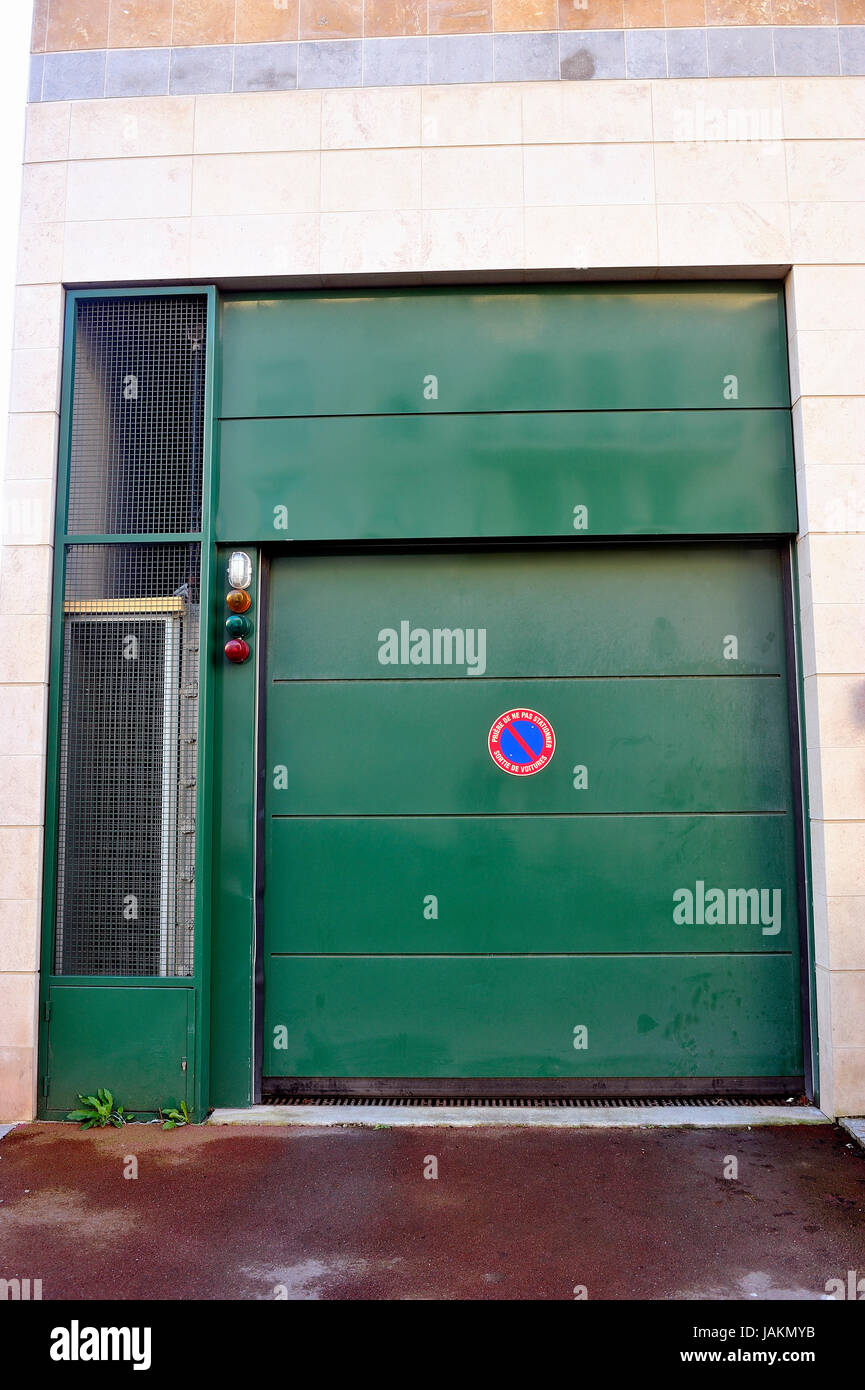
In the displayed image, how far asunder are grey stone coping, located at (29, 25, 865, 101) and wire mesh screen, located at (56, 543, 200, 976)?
254 centimetres

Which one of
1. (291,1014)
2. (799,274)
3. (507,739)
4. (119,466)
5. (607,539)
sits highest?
(799,274)

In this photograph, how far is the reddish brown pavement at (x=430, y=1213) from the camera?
274cm

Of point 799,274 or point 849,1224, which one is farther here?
point 799,274

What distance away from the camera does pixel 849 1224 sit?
3.07 meters

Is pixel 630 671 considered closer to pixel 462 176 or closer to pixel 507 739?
pixel 507 739

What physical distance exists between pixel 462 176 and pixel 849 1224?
16.4 ft

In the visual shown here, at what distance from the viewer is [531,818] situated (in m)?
4.34

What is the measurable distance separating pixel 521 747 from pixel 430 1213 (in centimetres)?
211

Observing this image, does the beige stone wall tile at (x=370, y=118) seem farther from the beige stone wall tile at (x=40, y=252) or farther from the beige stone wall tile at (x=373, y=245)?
the beige stone wall tile at (x=40, y=252)

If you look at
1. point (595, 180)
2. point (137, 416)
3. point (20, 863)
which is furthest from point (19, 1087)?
point (595, 180)

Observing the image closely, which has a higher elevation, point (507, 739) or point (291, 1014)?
point (507, 739)

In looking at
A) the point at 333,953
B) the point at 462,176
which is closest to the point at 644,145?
the point at 462,176

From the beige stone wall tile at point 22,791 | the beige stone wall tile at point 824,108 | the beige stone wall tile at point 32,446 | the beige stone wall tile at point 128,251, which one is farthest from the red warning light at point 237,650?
the beige stone wall tile at point 824,108

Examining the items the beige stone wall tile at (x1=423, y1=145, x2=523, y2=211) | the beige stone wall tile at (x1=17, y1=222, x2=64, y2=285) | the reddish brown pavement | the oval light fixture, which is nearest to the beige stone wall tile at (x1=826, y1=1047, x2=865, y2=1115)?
the reddish brown pavement
